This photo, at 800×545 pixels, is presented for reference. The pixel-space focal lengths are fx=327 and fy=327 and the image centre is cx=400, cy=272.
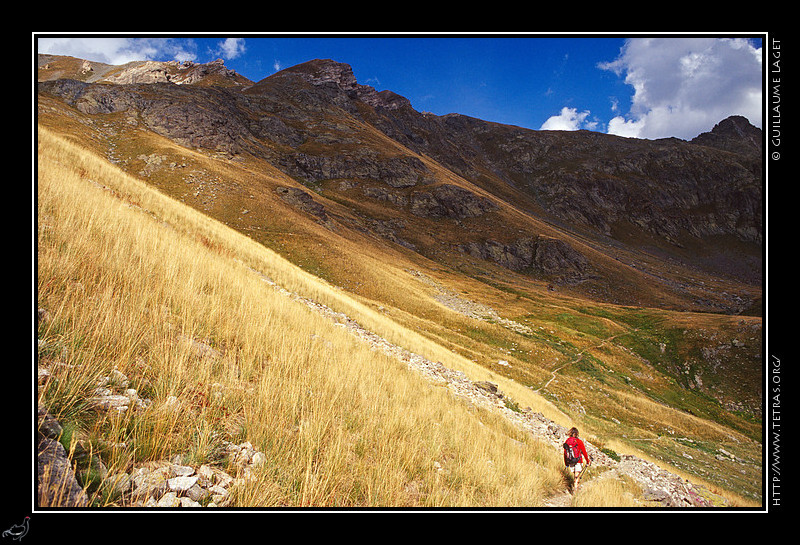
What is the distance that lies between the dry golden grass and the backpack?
30.4 inches

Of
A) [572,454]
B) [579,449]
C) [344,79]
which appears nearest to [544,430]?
[572,454]

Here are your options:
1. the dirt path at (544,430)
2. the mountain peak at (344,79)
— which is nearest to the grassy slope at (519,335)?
the dirt path at (544,430)

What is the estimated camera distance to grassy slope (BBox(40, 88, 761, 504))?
57.4 ft

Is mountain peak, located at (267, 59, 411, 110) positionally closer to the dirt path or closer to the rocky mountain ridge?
the rocky mountain ridge

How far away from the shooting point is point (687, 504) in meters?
8.42

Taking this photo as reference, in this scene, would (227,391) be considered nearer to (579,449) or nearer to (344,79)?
(579,449)

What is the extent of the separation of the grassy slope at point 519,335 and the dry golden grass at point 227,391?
8.76m

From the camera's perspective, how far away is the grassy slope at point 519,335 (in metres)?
17.5

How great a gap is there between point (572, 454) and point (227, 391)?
24.0ft

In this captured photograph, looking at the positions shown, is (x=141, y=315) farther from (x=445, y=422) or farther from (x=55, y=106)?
(x=55, y=106)

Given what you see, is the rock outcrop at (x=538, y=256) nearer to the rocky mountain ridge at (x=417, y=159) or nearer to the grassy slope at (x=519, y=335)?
the grassy slope at (x=519, y=335)

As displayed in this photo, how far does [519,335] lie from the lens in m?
32.2

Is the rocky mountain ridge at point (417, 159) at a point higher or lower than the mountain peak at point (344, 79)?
lower
